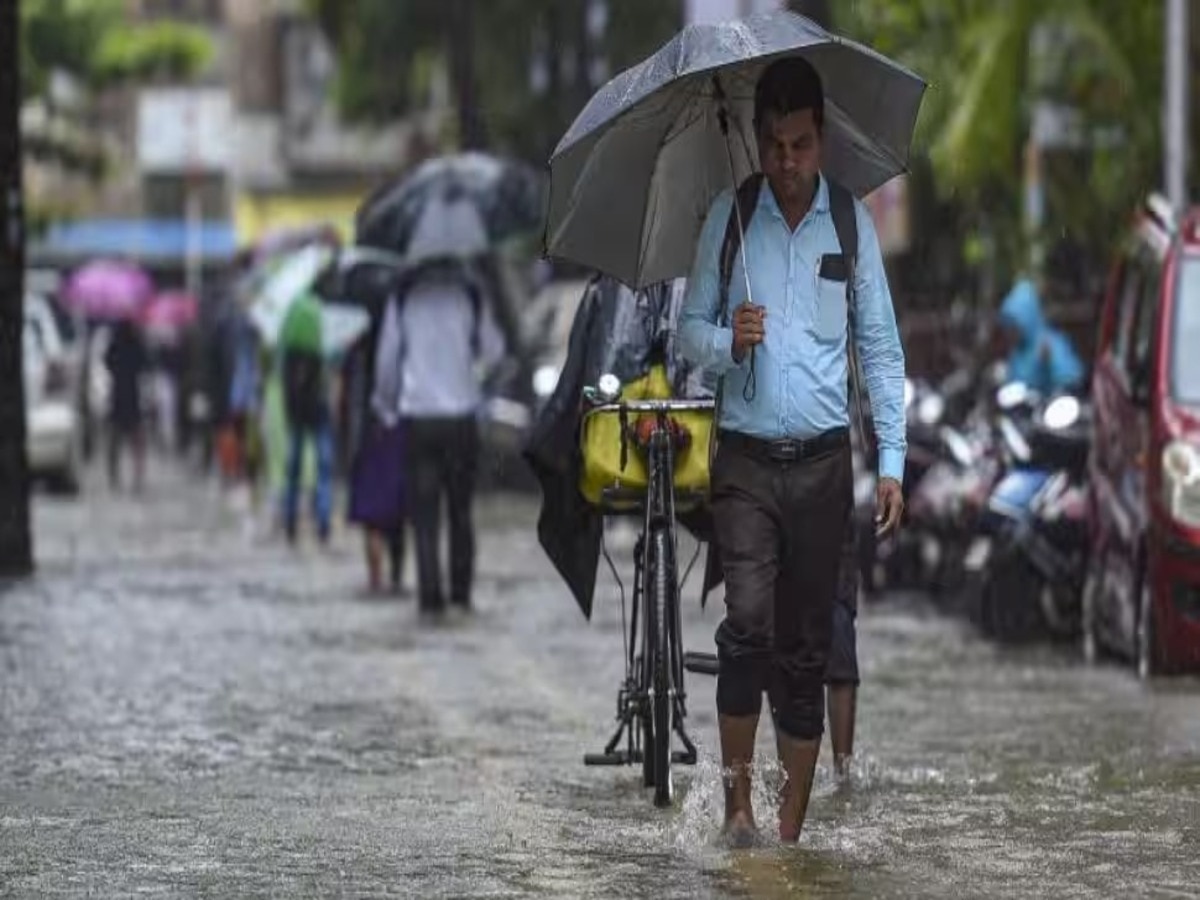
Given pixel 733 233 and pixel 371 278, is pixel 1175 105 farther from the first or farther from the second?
pixel 733 233

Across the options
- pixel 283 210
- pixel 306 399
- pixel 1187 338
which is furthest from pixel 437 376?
pixel 283 210

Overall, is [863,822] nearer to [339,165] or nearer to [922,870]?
[922,870]

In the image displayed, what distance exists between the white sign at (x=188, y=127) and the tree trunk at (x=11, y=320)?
69.8 m

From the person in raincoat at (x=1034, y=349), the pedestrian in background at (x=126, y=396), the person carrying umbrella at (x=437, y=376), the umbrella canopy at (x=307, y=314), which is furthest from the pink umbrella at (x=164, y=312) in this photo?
the person carrying umbrella at (x=437, y=376)

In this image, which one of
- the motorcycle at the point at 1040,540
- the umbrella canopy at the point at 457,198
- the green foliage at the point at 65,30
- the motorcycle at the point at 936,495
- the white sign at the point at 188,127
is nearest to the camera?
the motorcycle at the point at 1040,540

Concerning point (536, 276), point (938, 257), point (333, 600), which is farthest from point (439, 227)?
point (938, 257)

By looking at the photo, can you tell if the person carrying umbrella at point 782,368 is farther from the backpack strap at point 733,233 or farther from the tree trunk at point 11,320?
the tree trunk at point 11,320

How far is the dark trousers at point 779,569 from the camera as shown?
10.3 meters

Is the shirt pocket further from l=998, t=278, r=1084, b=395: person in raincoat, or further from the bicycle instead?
l=998, t=278, r=1084, b=395: person in raincoat

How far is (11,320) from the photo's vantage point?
23531mm

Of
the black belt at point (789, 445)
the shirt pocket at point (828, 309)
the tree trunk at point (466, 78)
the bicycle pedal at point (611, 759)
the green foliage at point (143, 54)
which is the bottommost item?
the bicycle pedal at point (611, 759)

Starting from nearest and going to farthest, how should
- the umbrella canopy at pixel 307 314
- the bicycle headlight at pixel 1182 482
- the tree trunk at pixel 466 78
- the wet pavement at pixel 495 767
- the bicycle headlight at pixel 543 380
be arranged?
the wet pavement at pixel 495 767 < the bicycle headlight at pixel 1182 482 < the umbrella canopy at pixel 307 314 < the bicycle headlight at pixel 543 380 < the tree trunk at pixel 466 78

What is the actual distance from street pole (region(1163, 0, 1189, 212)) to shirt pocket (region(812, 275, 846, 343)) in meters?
14.4

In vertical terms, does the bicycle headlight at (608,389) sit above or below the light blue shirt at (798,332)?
below
